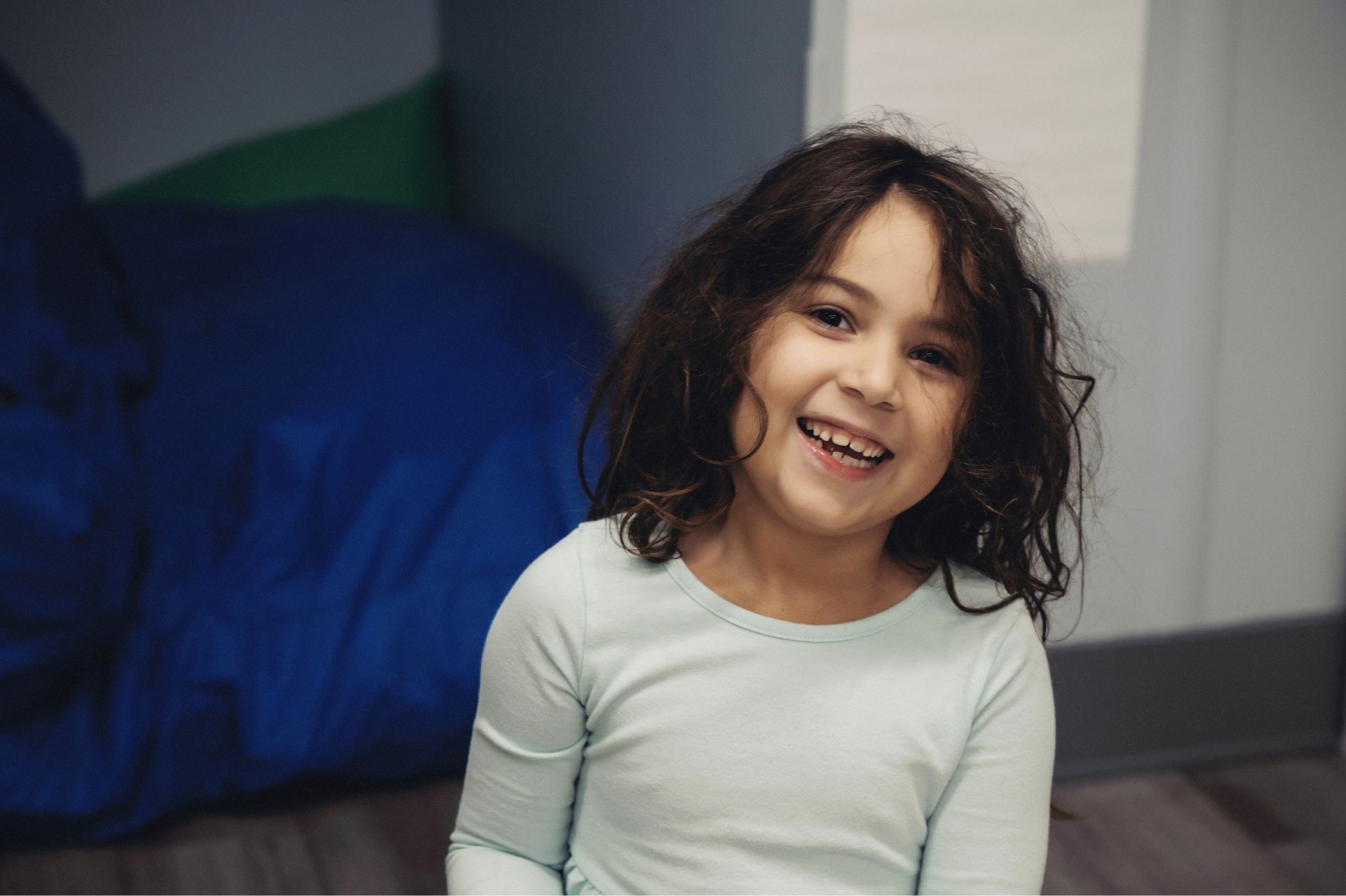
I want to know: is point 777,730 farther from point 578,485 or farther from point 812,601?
point 578,485

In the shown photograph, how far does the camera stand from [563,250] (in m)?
2.41

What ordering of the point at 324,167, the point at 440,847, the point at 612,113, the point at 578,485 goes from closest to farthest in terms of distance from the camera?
the point at 440,847 < the point at 578,485 < the point at 612,113 < the point at 324,167

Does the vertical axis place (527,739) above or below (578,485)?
above

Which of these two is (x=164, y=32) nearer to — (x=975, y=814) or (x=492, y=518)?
(x=492, y=518)

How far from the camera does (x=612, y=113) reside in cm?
207

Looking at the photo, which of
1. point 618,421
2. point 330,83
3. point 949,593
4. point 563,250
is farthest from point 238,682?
point 330,83

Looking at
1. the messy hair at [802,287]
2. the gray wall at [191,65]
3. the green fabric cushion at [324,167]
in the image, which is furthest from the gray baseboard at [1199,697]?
the gray wall at [191,65]

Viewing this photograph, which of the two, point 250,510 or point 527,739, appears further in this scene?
point 250,510

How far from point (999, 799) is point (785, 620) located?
0.17 meters

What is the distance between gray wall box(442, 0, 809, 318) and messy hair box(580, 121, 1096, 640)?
0.90 ft

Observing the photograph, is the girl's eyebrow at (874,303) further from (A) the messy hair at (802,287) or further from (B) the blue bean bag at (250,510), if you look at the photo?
(B) the blue bean bag at (250,510)

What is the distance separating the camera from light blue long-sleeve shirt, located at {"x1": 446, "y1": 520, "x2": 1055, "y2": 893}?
2.47ft

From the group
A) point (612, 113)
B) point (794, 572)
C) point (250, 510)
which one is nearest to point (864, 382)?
point (794, 572)

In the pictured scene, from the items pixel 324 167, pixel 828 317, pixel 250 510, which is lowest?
pixel 250 510
